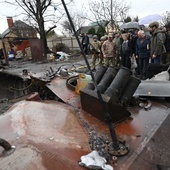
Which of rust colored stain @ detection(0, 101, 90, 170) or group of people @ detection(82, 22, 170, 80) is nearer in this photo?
rust colored stain @ detection(0, 101, 90, 170)

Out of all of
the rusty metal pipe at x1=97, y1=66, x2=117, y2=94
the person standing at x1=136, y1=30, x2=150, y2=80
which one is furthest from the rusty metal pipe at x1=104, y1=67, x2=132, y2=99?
the person standing at x1=136, y1=30, x2=150, y2=80

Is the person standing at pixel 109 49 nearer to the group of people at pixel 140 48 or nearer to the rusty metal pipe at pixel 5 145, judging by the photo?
the group of people at pixel 140 48

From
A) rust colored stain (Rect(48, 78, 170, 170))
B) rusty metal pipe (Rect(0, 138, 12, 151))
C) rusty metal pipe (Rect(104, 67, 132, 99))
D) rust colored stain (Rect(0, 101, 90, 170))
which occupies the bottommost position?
rust colored stain (Rect(48, 78, 170, 170))

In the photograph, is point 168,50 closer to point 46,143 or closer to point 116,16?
point 46,143

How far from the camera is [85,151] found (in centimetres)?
169

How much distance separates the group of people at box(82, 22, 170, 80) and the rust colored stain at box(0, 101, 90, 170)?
3.63 metres

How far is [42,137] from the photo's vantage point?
1.69 m

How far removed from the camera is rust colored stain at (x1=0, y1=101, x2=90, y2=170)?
56.4 inches

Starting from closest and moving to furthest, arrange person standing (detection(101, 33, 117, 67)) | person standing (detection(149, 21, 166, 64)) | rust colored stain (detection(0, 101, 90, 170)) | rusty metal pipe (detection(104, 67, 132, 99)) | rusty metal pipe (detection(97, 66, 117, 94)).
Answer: rust colored stain (detection(0, 101, 90, 170)) < rusty metal pipe (detection(104, 67, 132, 99)) < rusty metal pipe (detection(97, 66, 117, 94)) < person standing (detection(149, 21, 166, 64)) < person standing (detection(101, 33, 117, 67))

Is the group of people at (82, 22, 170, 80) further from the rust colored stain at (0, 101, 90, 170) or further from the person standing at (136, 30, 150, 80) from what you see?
the rust colored stain at (0, 101, 90, 170)

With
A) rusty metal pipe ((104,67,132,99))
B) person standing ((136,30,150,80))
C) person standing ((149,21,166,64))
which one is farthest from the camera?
person standing ((136,30,150,80))

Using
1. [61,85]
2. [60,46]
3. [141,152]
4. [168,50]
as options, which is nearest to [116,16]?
[60,46]

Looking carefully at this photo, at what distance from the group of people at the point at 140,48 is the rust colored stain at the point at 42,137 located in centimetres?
363

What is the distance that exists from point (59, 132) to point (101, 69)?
1.12 metres
